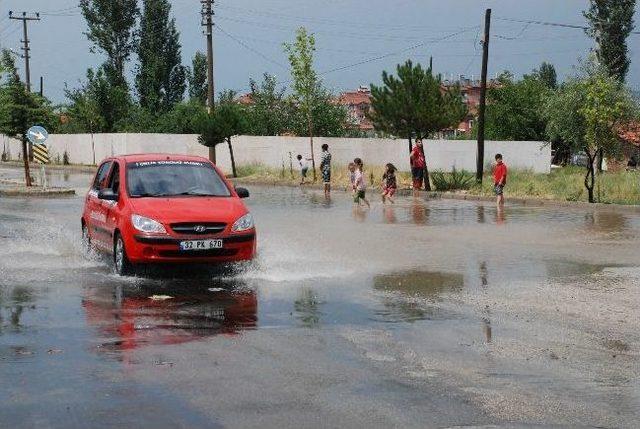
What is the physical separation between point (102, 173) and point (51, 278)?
262 cm

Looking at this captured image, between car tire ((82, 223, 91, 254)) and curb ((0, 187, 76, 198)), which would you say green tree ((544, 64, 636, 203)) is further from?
car tire ((82, 223, 91, 254))

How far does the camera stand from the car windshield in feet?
44.5

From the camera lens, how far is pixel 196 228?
1245 cm

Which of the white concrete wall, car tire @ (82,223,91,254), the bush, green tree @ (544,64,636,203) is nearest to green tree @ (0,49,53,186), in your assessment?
the bush

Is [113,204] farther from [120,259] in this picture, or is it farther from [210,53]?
Result: [210,53]

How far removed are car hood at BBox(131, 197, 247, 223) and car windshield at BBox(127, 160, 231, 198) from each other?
334mm

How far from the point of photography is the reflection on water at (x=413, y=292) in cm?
1030

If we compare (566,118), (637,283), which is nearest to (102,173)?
(637,283)

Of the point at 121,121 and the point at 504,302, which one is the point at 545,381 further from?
the point at 121,121

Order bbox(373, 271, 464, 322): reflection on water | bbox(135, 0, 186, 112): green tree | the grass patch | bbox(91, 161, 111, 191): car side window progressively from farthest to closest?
1. bbox(135, 0, 186, 112): green tree
2. the grass patch
3. bbox(91, 161, 111, 191): car side window
4. bbox(373, 271, 464, 322): reflection on water

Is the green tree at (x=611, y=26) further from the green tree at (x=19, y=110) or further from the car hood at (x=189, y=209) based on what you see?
the car hood at (x=189, y=209)

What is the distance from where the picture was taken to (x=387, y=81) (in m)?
38.1

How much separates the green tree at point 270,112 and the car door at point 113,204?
48.9 meters

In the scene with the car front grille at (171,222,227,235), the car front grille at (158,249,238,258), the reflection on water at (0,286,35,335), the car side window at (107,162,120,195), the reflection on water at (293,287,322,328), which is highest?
the car side window at (107,162,120,195)
